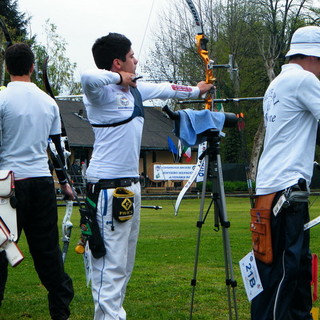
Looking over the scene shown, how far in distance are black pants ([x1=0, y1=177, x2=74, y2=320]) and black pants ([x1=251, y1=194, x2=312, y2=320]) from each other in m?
1.76

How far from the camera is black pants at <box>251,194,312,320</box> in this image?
4.84 m

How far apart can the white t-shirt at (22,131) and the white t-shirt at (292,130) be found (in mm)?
1930

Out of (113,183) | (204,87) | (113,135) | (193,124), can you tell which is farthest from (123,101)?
(204,87)

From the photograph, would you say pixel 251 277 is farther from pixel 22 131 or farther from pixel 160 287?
pixel 160 287

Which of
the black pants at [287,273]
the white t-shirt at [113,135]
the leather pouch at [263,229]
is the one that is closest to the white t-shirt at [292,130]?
the leather pouch at [263,229]

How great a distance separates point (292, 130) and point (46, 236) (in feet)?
7.48

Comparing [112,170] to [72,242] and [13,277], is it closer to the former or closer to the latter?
[13,277]

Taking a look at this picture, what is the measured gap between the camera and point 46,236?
19.7ft

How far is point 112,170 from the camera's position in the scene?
205 inches

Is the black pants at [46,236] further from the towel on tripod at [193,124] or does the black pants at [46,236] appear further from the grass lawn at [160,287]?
the towel on tripod at [193,124]

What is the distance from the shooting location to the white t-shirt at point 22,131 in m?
5.80

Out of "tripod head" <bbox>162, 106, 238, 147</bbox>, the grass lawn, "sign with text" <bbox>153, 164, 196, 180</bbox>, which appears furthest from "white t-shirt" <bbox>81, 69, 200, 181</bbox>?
"sign with text" <bbox>153, 164, 196, 180</bbox>

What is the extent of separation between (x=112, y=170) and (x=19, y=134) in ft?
3.31

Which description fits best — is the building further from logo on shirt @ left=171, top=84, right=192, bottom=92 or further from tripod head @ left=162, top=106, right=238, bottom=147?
logo on shirt @ left=171, top=84, right=192, bottom=92
